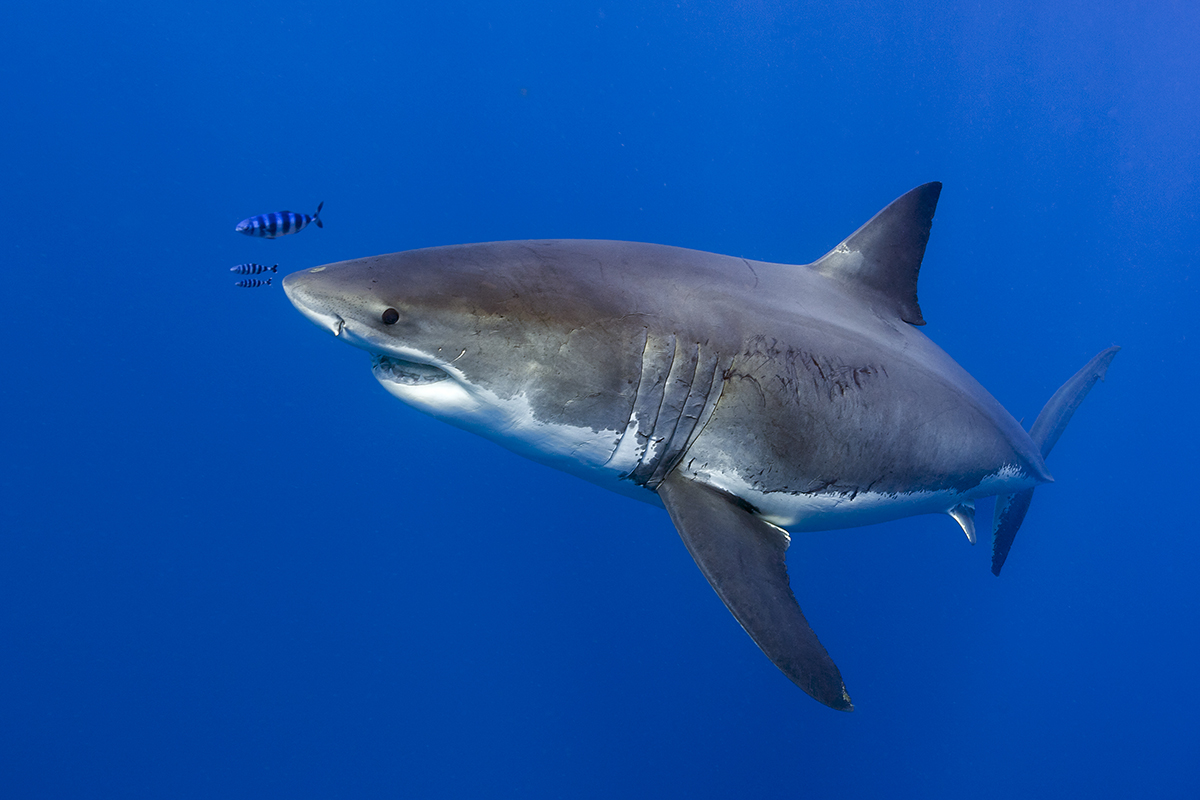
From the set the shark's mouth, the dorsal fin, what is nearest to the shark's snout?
the shark's mouth

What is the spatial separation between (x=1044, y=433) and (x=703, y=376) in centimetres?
429

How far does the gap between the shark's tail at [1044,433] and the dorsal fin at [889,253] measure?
7.98ft

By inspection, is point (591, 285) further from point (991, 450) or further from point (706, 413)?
point (991, 450)

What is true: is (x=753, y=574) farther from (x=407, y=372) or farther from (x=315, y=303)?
(x=315, y=303)

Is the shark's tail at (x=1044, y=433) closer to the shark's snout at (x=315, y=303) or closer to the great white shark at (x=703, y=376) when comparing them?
the great white shark at (x=703, y=376)

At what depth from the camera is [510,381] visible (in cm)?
189

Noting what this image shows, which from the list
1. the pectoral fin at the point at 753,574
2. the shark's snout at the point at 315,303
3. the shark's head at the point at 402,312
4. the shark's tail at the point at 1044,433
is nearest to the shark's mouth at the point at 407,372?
the shark's head at the point at 402,312

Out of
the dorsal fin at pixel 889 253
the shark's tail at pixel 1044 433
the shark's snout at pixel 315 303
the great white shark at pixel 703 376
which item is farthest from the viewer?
the shark's tail at pixel 1044 433

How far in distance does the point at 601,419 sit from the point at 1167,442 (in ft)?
105

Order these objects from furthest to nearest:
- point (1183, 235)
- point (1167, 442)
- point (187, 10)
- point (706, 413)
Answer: point (1167, 442) → point (1183, 235) → point (187, 10) → point (706, 413)

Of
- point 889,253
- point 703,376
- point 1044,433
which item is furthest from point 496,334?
point 1044,433

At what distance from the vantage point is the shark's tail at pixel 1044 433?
4.54m

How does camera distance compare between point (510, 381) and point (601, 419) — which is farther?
point (601, 419)

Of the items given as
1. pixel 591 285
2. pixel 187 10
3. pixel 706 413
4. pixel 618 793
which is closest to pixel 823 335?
pixel 706 413
